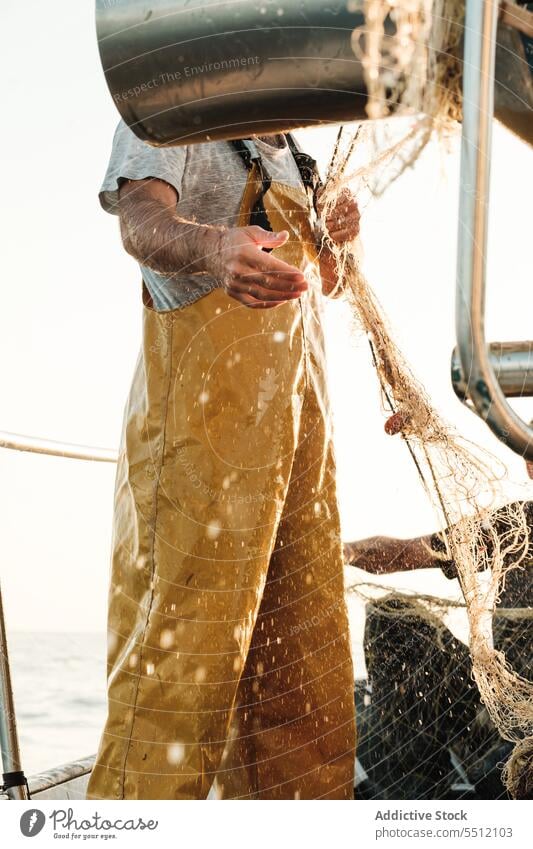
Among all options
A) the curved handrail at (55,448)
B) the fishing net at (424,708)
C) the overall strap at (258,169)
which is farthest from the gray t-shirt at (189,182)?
the fishing net at (424,708)

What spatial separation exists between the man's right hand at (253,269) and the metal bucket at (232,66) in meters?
0.13

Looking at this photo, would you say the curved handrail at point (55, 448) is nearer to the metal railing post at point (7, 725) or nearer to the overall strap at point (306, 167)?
the metal railing post at point (7, 725)

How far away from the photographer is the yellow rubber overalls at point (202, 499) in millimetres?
578

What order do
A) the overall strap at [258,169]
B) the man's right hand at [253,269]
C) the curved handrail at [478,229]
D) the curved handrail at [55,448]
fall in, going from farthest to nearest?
the curved handrail at [55,448] < the overall strap at [258,169] < the man's right hand at [253,269] < the curved handrail at [478,229]

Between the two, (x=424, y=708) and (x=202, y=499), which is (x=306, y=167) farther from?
(x=424, y=708)

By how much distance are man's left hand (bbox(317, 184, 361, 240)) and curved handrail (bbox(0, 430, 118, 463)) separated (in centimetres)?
30

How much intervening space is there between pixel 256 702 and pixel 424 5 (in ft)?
1.74

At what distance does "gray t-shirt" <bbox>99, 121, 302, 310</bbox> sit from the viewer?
564 mm

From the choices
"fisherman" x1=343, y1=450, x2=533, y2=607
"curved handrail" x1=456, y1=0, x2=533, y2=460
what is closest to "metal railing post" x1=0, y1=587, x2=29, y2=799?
"fisherman" x1=343, y1=450, x2=533, y2=607

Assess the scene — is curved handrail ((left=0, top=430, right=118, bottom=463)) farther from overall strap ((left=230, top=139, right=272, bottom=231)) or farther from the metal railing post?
overall strap ((left=230, top=139, right=272, bottom=231))

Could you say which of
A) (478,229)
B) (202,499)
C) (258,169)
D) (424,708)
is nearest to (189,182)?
(258,169)

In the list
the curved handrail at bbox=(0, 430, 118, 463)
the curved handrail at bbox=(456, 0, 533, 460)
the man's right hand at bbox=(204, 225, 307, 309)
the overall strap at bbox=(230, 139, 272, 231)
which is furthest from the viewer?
the curved handrail at bbox=(0, 430, 118, 463)

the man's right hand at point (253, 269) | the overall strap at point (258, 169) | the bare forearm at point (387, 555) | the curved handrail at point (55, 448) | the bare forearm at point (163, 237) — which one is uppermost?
the overall strap at point (258, 169)

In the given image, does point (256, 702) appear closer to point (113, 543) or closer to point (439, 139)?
point (113, 543)
